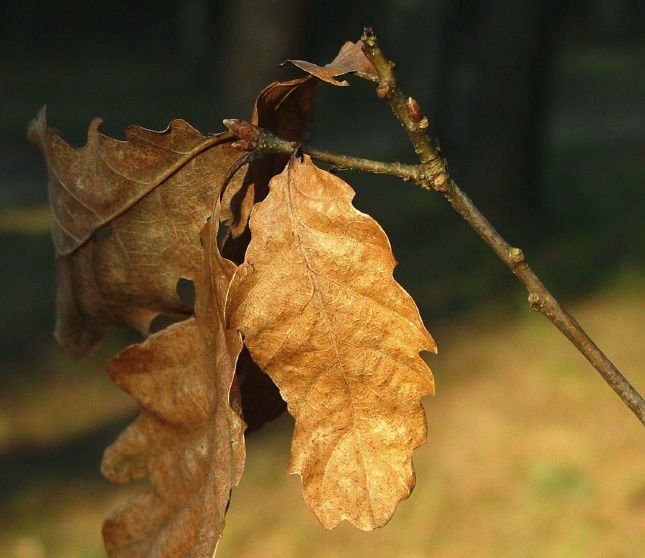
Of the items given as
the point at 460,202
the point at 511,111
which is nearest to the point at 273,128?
the point at 460,202

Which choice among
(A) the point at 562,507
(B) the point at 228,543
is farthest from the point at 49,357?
(A) the point at 562,507

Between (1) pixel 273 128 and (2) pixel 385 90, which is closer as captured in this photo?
(2) pixel 385 90

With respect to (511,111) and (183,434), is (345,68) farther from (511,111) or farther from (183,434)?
(511,111)

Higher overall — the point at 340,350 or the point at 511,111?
the point at 340,350

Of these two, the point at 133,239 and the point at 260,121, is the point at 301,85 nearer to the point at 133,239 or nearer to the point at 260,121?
the point at 260,121

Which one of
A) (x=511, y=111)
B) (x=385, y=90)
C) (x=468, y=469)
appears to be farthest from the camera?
(x=511, y=111)

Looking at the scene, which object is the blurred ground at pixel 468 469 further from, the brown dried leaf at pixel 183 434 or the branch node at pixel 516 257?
the branch node at pixel 516 257

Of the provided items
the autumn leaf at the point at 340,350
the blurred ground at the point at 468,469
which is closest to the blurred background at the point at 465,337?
the blurred ground at the point at 468,469
